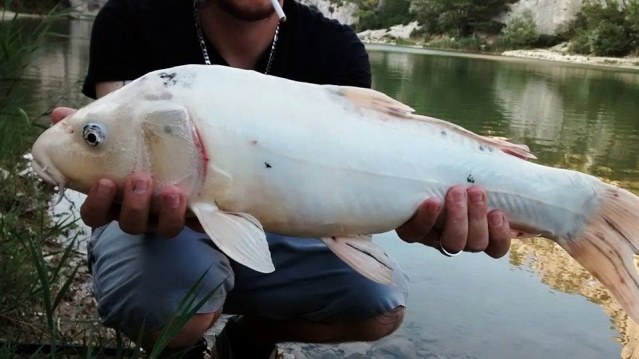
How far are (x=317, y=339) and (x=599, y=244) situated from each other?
0.95m

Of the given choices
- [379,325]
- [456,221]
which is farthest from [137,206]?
[379,325]

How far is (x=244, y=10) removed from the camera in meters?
2.22

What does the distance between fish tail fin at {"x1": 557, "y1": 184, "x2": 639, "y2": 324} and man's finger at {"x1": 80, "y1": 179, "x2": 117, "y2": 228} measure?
109cm

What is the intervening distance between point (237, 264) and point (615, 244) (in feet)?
3.51

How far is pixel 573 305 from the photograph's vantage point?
11.6 ft

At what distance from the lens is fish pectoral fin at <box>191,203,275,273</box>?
153cm

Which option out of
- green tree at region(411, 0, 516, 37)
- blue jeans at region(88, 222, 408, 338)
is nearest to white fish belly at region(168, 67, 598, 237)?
blue jeans at region(88, 222, 408, 338)

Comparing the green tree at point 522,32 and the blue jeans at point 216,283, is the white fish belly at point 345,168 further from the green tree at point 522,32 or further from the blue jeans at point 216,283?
the green tree at point 522,32

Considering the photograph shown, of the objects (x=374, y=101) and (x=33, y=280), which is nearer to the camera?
(x=374, y=101)

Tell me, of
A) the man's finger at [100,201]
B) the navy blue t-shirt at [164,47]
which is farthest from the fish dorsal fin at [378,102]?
the navy blue t-shirt at [164,47]

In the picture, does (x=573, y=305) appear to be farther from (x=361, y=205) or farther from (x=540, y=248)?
(x=361, y=205)

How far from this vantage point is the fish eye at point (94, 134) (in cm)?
157

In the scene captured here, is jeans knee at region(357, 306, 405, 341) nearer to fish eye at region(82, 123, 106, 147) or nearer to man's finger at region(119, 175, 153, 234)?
man's finger at region(119, 175, 153, 234)

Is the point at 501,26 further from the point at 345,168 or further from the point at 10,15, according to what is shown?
the point at 345,168
